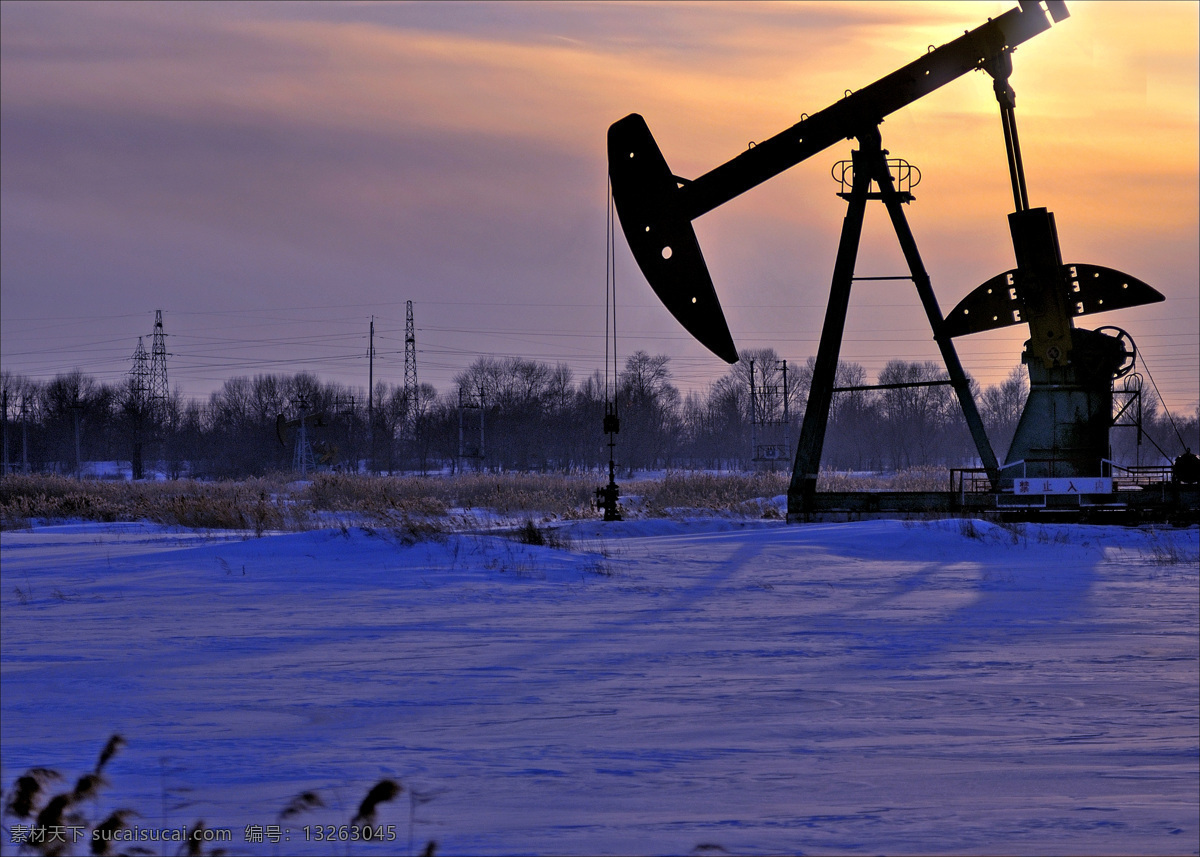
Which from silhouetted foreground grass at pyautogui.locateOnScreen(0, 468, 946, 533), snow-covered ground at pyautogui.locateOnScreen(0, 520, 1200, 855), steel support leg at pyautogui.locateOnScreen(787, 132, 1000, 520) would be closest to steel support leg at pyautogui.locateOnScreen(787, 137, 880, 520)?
steel support leg at pyautogui.locateOnScreen(787, 132, 1000, 520)

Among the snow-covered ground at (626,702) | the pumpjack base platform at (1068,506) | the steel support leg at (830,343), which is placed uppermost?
the steel support leg at (830,343)

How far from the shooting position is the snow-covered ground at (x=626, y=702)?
3885mm

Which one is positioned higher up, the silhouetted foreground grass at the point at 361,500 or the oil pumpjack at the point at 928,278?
the oil pumpjack at the point at 928,278

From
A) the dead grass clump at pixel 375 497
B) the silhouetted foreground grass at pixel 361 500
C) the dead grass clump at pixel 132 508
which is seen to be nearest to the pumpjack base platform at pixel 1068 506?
the silhouetted foreground grass at pixel 361 500

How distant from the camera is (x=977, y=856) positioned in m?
3.42

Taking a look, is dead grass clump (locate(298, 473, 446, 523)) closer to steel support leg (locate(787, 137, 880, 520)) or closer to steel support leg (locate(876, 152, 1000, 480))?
steel support leg (locate(787, 137, 880, 520))

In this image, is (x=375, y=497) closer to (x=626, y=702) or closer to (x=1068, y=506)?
(x=1068, y=506)

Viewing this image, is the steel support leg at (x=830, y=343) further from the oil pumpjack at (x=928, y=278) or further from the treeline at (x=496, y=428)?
the treeline at (x=496, y=428)

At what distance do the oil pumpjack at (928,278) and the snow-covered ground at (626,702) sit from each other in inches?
163

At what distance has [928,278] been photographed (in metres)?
17.3

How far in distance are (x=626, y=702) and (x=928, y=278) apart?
42.3 ft

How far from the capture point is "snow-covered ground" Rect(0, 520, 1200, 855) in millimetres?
3885

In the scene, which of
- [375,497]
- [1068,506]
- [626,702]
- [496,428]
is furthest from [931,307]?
[496,428]

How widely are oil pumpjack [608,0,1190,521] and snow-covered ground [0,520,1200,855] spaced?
13.5 ft
